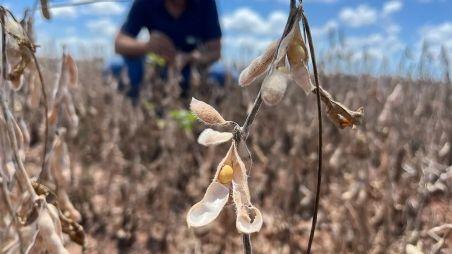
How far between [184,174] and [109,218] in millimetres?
320

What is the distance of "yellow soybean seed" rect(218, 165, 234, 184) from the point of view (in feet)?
1.55

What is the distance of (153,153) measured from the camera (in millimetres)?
2424

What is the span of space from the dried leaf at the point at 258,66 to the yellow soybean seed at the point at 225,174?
67 millimetres

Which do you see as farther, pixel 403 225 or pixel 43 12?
pixel 403 225

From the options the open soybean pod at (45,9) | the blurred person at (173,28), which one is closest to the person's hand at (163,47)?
the blurred person at (173,28)

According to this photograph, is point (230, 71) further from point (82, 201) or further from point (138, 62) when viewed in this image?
point (82, 201)

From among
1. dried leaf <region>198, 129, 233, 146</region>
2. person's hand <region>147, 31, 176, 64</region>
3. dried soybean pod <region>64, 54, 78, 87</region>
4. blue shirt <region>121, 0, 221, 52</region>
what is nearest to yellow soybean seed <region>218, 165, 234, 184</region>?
dried leaf <region>198, 129, 233, 146</region>

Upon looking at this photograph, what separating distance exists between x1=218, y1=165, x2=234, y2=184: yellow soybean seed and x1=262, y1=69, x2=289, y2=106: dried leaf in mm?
75

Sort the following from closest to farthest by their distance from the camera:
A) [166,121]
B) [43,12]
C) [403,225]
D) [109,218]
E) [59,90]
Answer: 1. [43,12]
2. [59,90]
3. [403,225]
4. [109,218]
5. [166,121]

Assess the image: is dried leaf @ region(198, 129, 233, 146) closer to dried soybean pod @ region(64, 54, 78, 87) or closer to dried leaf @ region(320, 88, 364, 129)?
dried leaf @ region(320, 88, 364, 129)

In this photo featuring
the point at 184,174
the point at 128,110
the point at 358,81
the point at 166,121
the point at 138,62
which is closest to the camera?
the point at 184,174

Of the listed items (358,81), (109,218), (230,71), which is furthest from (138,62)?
(109,218)

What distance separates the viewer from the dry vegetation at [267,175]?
1.58 meters

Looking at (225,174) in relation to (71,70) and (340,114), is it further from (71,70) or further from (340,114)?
(71,70)
